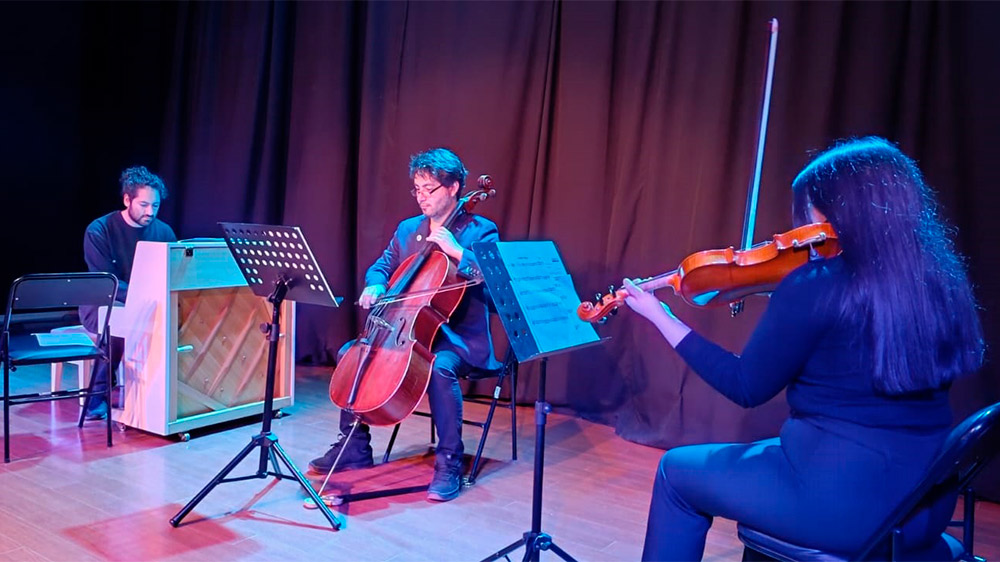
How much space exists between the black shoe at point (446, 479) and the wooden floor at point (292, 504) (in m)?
0.05

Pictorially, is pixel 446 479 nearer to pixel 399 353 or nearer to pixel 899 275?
pixel 399 353

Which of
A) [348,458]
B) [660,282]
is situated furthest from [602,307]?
[348,458]

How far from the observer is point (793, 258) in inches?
69.5

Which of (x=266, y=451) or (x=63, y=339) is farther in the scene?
(x=63, y=339)

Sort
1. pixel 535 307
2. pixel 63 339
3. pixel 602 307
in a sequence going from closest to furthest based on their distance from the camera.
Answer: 1. pixel 602 307
2. pixel 535 307
3. pixel 63 339

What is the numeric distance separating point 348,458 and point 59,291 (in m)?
1.41

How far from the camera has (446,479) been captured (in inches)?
127

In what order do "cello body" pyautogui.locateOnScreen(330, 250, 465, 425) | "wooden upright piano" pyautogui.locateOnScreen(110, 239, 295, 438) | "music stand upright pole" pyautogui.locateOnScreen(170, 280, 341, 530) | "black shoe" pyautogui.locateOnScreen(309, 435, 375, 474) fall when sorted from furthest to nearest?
"wooden upright piano" pyautogui.locateOnScreen(110, 239, 295, 438) < "black shoe" pyautogui.locateOnScreen(309, 435, 375, 474) < "cello body" pyautogui.locateOnScreen(330, 250, 465, 425) < "music stand upright pole" pyautogui.locateOnScreen(170, 280, 341, 530)

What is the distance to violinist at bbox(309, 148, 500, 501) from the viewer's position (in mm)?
3232

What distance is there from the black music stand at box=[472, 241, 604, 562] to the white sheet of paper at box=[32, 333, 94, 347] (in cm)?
243

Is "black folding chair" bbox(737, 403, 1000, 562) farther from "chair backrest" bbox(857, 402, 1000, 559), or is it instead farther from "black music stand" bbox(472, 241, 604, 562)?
"black music stand" bbox(472, 241, 604, 562)

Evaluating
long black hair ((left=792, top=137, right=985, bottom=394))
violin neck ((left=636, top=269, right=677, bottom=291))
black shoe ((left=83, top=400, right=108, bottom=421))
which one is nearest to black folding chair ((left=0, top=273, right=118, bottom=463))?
black shoe ((left=83, top=400, right=108, bottom=421))

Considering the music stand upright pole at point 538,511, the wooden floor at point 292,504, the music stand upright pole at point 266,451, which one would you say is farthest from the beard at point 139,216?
the music stand upright pole at point 538,511

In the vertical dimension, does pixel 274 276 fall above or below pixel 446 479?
above
